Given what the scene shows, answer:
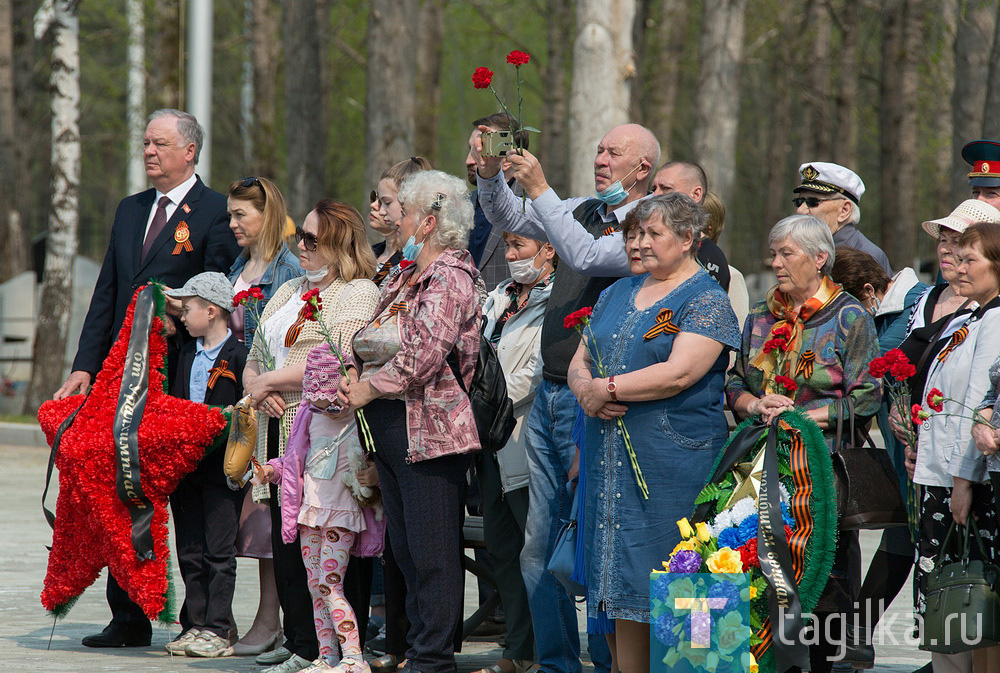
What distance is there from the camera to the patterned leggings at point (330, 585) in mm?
5691

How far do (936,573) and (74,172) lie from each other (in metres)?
14.1

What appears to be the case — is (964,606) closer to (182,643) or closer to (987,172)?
(987,172)

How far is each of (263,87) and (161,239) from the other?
16607mm

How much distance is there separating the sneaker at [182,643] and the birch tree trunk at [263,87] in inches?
637

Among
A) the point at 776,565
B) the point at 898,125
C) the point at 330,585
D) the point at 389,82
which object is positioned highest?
the point at 898,125

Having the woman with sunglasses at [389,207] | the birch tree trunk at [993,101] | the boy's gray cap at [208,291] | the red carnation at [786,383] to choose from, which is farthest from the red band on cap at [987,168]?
the birch tree trunk at [993,101]

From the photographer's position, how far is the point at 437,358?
17.4 feet

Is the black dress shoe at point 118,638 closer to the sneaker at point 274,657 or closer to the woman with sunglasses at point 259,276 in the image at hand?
the woman with sunglasses at point 259,276

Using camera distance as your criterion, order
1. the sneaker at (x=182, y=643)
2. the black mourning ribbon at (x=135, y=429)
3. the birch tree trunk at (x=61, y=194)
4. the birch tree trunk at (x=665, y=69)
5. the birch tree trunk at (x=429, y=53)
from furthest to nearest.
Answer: the birch tree trunk at (x=429, y=53)
the birch tree trunk at (x=665, y=69)
the birch tree trunk at (x=61, y=194)
the sneaker at (x=182, y=643)
the black mourning ribbon at (x=135, y=429)

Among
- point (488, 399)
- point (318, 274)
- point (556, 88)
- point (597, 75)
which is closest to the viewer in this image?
point (488, 399)

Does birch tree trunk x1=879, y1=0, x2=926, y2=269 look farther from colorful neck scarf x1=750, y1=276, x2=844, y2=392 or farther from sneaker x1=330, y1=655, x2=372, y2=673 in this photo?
sneaker x1=330, y1=655, x2=372, y2=673

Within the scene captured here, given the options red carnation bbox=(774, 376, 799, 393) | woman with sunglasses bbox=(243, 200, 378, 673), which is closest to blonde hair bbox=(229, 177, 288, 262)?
woman with sunglasses bbox=(243, 200, 378, 673)

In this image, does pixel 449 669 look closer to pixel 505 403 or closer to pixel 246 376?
pixel 505 403

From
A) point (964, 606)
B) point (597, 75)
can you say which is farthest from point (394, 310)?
point (597, 75)
